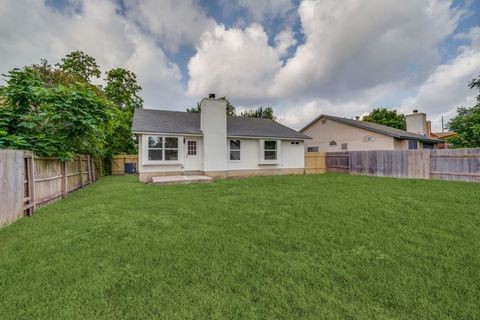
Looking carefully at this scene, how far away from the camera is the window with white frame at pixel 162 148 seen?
1117 cm

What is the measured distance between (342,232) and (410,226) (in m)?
1.41

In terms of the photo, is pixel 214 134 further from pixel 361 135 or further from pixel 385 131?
pixel 385 131

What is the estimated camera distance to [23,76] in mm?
6445

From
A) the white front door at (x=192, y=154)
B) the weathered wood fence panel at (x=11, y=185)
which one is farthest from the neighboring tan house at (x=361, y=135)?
the weathered wood fence panel at (x=11, y=185)

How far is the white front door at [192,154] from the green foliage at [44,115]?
523cm

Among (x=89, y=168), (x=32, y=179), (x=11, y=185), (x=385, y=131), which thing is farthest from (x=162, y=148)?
(x=385, y=131)

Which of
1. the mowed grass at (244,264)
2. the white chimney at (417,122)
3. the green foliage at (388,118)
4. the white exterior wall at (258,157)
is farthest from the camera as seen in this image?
the green foliage at (388,118)

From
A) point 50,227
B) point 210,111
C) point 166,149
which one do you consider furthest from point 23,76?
point 210,111

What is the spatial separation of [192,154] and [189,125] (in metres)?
1.79

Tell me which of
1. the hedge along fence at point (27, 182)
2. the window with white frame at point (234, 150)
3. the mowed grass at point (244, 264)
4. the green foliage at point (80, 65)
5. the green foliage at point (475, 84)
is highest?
the green foliage at point (80, 65)

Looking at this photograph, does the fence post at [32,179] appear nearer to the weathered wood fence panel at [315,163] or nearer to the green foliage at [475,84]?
the weathered wood fence panel at [315,163]

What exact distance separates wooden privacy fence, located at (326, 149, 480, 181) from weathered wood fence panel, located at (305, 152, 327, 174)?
3.84 ft

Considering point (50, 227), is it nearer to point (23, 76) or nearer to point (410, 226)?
point (23, 76)

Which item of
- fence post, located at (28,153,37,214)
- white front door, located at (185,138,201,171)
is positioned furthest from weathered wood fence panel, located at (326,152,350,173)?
fence post, located at (28,153,37,214)
